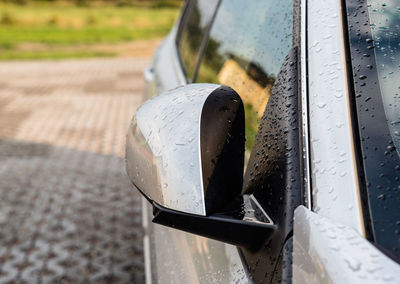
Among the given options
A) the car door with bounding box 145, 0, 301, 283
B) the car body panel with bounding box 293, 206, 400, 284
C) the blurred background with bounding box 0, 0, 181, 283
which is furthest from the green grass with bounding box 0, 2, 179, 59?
the car body panel with bounding box 293, 206, 400, 284

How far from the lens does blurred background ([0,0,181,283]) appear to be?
11.7 ft

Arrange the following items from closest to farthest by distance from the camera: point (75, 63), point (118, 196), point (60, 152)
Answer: point (118, 196)
point (60, 152)
point (75, 63)

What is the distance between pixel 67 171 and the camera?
5.53m

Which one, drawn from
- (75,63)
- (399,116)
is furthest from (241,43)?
(75,63)

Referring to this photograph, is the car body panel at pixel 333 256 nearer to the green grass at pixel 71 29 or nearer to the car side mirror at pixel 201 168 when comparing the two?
the car side mirror at pixel 201 168

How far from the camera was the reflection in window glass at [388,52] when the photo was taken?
3.39 feet

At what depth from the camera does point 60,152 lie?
630 centimetres

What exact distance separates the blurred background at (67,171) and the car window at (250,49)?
5.82ft

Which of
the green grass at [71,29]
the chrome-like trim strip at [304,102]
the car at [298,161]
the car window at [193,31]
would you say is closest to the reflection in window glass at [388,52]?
the car at [298,161]

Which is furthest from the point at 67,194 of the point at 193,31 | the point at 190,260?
the point at 190,260

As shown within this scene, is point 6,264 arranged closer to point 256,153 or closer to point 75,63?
point 256,153

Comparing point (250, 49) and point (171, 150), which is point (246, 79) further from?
point (171, 150)

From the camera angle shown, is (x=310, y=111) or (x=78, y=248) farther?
(x=78, y=248)

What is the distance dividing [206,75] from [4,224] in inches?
107
